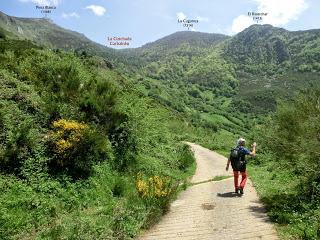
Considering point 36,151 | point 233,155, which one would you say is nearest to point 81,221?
point 36,151

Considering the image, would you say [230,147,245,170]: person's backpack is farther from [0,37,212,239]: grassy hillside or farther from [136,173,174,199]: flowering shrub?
[136,173,174,199]: flowering shrub

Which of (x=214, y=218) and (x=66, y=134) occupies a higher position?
(x=66, y=134)

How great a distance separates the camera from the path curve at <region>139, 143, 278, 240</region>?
9338mm

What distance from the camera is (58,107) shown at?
14.7m

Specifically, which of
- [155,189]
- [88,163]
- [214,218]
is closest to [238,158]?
[155,189]

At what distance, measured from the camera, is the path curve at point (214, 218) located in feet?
30.6

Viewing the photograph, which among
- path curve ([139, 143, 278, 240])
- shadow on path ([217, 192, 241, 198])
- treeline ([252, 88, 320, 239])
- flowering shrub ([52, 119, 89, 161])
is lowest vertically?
path curve ([139, 143, 278, 240])

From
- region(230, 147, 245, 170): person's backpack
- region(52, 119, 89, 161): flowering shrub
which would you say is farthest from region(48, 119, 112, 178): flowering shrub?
region(230, 147, 245, 170): person's backpack

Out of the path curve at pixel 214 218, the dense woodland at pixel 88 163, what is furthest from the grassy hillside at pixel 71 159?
the path curve at pixel 214 218

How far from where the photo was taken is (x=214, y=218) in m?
10.6

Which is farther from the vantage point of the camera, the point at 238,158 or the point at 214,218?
the point at 238,158

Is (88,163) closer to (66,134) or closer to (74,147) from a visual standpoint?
(74,147)

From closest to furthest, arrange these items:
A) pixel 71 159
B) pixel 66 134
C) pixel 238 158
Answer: pixel 71 159
pixel 66 134
pixel 238 158

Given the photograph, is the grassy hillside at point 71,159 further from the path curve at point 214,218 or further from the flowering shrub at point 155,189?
the path curve at point 214,218
